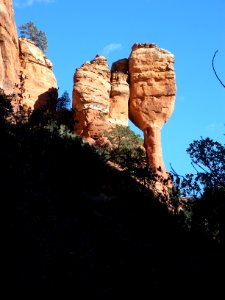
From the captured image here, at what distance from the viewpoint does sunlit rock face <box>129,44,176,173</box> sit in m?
35.9

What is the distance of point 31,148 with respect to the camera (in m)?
15.1

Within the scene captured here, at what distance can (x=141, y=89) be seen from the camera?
36.2 metres

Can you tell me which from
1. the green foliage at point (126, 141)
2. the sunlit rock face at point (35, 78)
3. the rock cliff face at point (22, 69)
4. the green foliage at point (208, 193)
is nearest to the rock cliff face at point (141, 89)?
the green foliage at point (126, 141)

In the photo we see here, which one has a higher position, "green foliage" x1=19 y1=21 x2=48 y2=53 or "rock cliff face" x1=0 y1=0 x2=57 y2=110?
"green foliage" x1=19 y1=21 x2=48 y2=53

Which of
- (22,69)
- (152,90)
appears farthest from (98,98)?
(22,69)

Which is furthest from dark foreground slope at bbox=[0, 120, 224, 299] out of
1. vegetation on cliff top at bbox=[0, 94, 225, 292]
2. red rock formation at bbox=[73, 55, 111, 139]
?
red rock formation at bbox=[73, 55, 111, 139]

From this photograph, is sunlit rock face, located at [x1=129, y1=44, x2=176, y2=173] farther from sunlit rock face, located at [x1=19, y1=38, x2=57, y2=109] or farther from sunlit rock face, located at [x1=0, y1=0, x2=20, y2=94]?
sunlit rock face, located at [x1=0, y1=0, x2=20, y2=94]

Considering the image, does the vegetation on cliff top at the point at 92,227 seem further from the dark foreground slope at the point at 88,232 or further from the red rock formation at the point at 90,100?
the red rock formation at the point at 90,100

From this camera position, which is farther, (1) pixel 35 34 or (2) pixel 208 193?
(1) pixel 35 34

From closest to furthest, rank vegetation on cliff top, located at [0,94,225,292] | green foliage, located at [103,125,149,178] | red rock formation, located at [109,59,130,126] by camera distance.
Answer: vegetation on cliff top, located at [0,94,225,292], green foliage, located at [103,125,149,178], red rock formation, located at [109,59,130,126]

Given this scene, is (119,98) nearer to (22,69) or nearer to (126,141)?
(126,141)

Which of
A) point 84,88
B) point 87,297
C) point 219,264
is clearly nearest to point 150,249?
point 219,264

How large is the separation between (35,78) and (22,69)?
4.64 feet

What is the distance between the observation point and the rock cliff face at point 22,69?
89.7 feet
